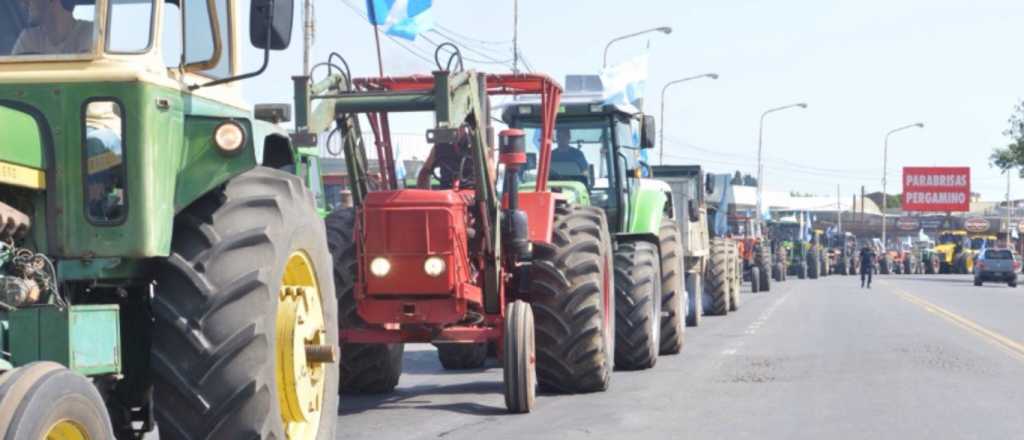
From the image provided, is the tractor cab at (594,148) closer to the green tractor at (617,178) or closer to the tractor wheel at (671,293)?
the green tractor at (617,178)

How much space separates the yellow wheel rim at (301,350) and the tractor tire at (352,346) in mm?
Result: 4621

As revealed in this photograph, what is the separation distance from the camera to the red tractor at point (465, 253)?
1158 cm

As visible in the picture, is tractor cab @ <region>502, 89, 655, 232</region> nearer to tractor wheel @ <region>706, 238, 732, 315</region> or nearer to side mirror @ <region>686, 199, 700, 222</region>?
side mirror @ <region>686, 199, 700, 222</region>

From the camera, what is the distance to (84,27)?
649 centimetres

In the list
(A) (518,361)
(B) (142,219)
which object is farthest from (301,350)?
(A) (518,361)

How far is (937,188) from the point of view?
97.9m

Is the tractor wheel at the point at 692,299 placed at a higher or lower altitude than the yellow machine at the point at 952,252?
higher

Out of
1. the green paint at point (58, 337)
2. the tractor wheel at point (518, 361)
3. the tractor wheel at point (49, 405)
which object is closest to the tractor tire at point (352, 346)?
the tractor wheel at point (518, 361)

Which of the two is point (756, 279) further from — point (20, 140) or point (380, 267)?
point (20, 140)

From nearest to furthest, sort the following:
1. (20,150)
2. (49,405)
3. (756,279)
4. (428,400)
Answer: (49,405), (20,150), (428,400), (756,279)

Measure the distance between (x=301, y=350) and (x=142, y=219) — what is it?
133 cm

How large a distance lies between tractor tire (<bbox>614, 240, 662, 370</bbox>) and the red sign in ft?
277

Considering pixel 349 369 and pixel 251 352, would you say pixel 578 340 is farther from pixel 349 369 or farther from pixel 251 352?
pixel 251 352

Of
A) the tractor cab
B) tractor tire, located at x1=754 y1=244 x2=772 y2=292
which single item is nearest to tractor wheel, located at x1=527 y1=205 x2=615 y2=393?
the tractor cab
